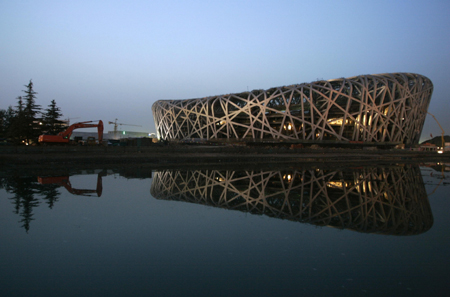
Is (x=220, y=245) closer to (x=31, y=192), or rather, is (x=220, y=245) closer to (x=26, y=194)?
(x=26, y=194)

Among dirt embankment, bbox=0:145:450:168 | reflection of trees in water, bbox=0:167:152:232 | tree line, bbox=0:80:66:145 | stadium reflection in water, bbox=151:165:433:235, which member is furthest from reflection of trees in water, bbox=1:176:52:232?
tree line, bbox=0:80:66:145

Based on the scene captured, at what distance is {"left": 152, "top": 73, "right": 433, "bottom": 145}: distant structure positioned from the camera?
2142 inches

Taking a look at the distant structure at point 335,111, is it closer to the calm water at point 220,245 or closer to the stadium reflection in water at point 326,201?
the stadium reflection in water at point 326,201

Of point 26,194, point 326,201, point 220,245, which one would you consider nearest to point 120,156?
point 26,194

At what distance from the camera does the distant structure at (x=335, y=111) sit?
178 ft

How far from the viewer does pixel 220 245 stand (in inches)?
210

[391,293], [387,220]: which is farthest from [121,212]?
[387,220]

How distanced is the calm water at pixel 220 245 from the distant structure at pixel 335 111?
47.9 m

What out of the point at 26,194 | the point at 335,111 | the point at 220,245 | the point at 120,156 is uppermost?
the point at 335,111

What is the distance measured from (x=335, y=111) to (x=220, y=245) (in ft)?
182

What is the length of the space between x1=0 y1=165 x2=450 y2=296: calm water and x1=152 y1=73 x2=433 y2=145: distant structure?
4785cm

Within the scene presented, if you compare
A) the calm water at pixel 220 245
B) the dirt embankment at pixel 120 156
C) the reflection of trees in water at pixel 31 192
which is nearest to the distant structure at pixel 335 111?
the dirt embankment at pixel 120 156

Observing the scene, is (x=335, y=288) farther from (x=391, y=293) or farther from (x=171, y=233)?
(x=171, y=233)

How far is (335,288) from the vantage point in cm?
386
